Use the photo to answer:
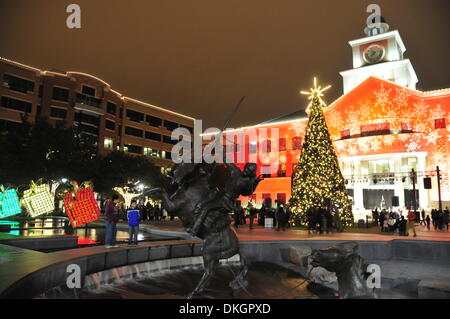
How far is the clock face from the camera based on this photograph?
155 feet

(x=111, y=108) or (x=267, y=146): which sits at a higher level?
(x=111, y=108)

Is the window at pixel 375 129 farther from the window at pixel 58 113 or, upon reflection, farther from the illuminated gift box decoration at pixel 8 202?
the window at pixel 58 113

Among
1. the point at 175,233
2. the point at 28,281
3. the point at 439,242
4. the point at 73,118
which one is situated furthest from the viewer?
the point at 73,118

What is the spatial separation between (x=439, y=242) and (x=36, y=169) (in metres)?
26.1

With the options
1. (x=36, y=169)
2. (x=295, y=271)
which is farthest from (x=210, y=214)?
(x=36, y=169)

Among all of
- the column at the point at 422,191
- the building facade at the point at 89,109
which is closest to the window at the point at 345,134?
the column at the point at 422,191

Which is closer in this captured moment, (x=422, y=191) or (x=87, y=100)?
(x=422, y=191)

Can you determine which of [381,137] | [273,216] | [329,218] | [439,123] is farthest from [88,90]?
[439,123]

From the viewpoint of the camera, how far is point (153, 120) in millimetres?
70438

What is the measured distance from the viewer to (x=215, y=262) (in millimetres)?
5805

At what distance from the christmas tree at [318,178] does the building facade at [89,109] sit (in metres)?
35.7

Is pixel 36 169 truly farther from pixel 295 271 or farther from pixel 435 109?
pixel 435 109

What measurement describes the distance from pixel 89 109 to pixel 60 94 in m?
4.86

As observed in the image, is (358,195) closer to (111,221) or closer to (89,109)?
(111,221)
